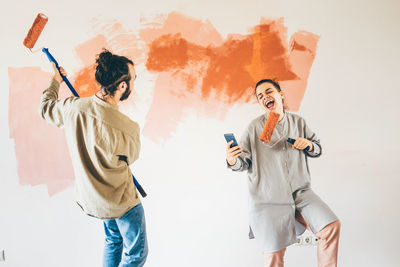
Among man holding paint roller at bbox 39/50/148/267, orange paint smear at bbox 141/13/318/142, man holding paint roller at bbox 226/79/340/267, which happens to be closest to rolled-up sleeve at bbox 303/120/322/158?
man holding paint roller at bbox 226/79/340/267

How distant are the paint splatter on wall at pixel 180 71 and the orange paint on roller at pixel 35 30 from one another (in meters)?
0.16

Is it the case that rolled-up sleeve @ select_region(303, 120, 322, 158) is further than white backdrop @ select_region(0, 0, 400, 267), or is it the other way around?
white backdrop @ select_region(0, 0, 400, 267)

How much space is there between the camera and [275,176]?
148cm

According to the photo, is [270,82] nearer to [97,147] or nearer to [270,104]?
[270,104]

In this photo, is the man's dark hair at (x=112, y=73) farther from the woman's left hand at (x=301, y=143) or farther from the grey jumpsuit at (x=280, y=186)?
the woman's left hand at (x=301, y=143)

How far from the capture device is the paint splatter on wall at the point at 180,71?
5.39ft

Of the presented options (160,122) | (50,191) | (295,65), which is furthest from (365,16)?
(50,191)

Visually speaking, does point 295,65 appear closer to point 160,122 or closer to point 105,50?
point 160,122

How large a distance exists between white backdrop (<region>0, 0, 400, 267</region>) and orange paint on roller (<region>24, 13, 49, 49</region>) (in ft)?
0.14

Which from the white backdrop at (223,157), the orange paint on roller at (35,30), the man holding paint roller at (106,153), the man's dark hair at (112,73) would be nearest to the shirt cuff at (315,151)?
the white backdrop at (223,157)

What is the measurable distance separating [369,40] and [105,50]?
5.43 ft

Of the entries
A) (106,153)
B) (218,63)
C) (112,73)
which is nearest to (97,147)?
(106,153)

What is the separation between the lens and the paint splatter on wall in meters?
1.64

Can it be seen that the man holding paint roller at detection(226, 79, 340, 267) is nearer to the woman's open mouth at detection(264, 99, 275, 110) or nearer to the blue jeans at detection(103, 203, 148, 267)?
the woman's open mouth at detection(264, 99, 275, 110)
